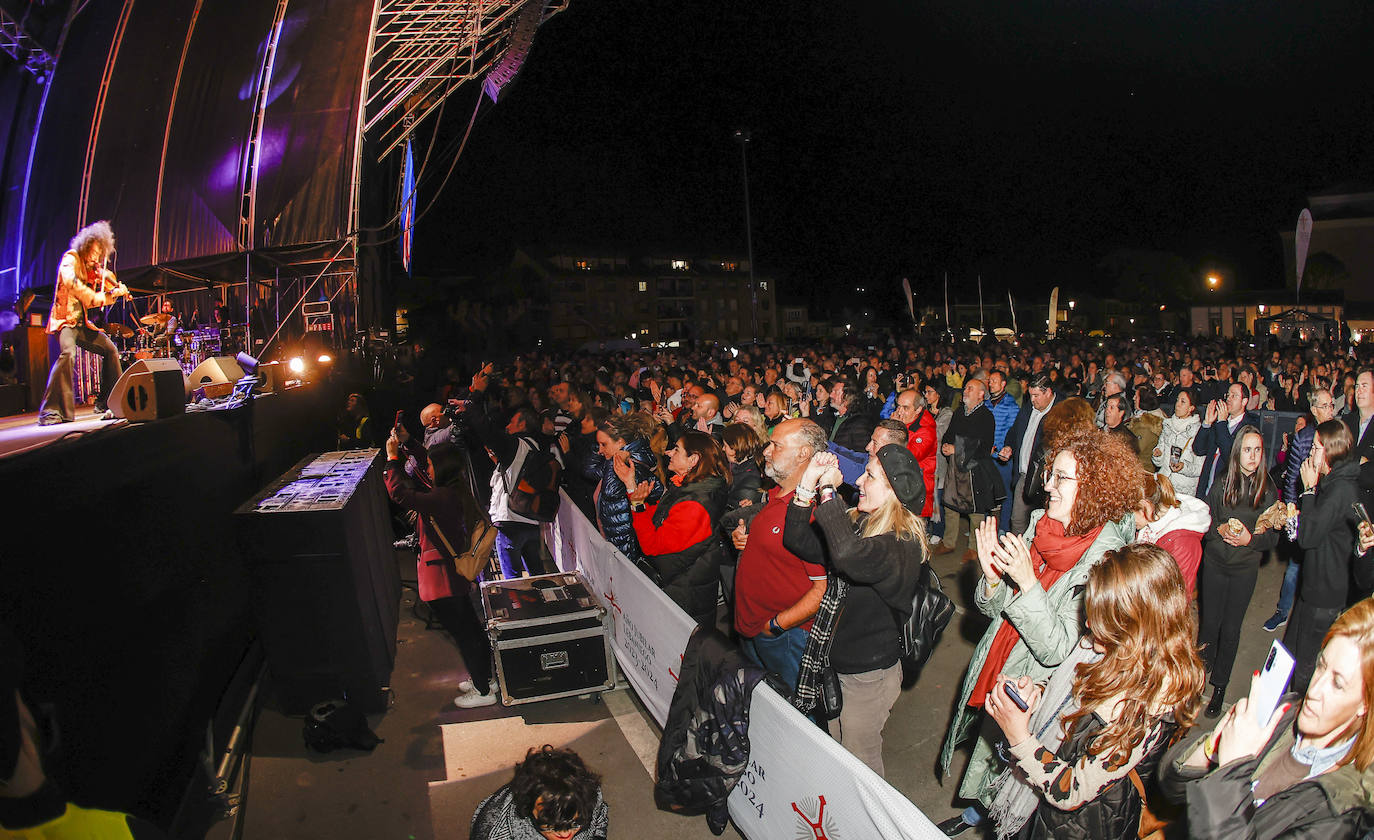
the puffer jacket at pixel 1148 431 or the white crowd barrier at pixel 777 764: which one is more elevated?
the puffer jacket at pixel 1148 431

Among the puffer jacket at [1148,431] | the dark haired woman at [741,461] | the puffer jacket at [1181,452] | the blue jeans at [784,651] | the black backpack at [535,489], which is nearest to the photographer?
the blue jeans at [784,651]

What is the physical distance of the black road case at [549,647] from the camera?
5109 mm

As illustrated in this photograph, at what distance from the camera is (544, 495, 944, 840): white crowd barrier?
8.10ft

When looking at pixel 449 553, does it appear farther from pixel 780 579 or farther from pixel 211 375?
pixel 211 375

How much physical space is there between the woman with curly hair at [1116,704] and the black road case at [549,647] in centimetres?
337

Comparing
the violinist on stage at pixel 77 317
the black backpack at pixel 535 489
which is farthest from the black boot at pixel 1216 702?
the violinist on stage at pixel 77 317

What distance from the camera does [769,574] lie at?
3.72 m

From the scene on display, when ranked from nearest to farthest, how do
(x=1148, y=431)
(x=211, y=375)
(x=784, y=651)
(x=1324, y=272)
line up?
(x=784, y=651) < (x=1148, y=431) < (x=211, y=375) < (x=1324, y=272)

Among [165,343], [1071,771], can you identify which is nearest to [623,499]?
[1071,771]

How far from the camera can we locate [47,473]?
121 inches

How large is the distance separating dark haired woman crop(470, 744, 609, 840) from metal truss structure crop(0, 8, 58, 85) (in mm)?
22707

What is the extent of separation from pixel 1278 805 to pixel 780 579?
6.89ft

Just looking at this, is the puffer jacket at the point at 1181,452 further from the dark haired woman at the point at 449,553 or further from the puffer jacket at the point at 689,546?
the dark haired woman at the point at 449,553

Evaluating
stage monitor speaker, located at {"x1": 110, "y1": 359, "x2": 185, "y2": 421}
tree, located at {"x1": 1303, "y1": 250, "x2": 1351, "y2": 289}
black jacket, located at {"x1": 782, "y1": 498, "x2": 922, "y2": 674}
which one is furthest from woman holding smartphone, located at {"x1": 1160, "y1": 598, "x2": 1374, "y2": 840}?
tree, located at {"x1": 1303, "y1": 250, "x2": 1351, "y2": 289}
